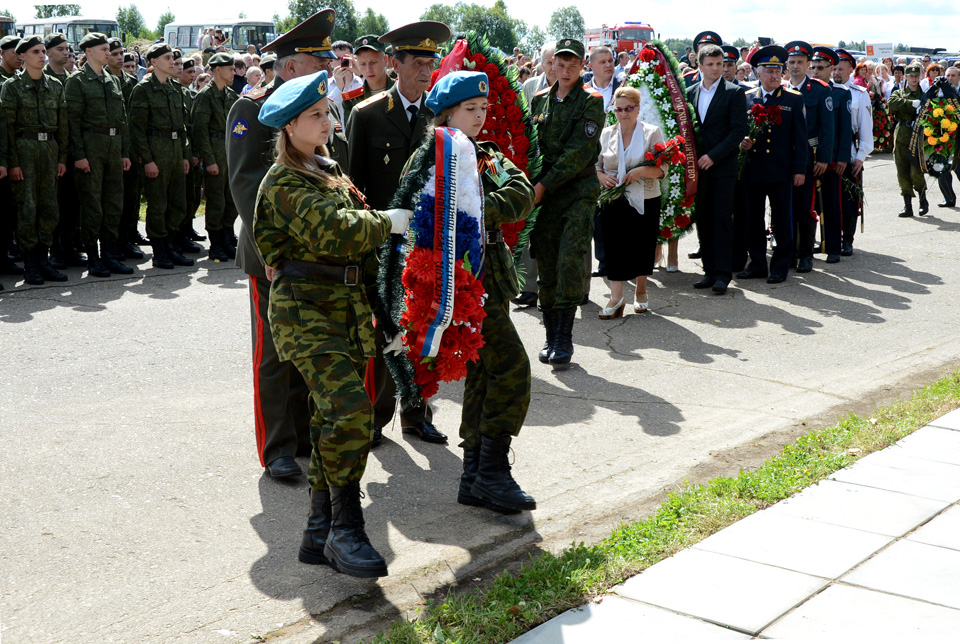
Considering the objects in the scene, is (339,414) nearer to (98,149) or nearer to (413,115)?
(413,115)

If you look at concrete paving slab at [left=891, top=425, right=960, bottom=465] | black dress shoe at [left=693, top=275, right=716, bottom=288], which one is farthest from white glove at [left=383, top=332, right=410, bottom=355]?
black dress shoe at [left=693, top=275, right=716, bottom=288]

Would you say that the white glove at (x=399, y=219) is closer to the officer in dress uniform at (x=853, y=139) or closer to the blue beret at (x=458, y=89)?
the blue beret at (x=458, y=89)

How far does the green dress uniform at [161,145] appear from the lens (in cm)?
1102

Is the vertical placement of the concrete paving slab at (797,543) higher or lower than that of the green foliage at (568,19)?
lower

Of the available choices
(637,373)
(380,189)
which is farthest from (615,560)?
(637,373)

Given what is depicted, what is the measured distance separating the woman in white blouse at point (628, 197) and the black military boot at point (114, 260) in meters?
5.13

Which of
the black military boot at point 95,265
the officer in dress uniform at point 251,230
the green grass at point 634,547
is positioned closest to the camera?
the green grass at point 634,547

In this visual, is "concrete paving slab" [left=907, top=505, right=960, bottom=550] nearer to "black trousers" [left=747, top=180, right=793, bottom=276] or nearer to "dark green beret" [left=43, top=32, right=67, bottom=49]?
"black trousers" [left=747, top=180, right=793, bottom=276]

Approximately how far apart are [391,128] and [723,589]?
10.3 feet

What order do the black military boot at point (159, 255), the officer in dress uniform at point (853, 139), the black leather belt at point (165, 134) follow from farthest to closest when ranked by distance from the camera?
the officer in dress uniform at point (853, 139), the black leather belt at point (165, 134), the black military boot at point (159, 255)

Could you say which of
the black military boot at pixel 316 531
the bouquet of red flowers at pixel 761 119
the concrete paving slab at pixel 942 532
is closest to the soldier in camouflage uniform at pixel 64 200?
the bouquet of red flowers at pixel 761 119

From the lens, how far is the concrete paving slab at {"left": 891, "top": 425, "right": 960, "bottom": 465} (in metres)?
5.25

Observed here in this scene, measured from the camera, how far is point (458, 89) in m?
4.32

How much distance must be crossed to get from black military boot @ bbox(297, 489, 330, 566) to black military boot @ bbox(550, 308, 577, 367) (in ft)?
11.4
